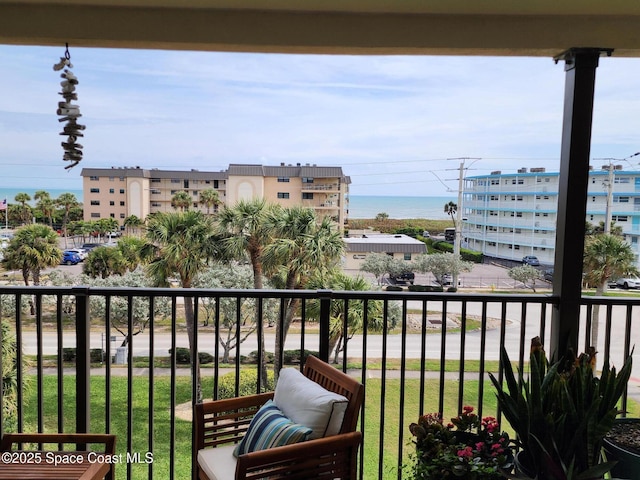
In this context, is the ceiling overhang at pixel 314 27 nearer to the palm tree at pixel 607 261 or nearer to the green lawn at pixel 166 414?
the palm tree at pixel 607 261

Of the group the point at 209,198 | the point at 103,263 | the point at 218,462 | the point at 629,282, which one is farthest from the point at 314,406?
the point at 103,263

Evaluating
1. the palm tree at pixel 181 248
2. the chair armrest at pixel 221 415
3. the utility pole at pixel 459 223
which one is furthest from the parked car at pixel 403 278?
the palm tree at pixel 181 248

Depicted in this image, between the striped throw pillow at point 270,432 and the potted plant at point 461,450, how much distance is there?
1.60 feet

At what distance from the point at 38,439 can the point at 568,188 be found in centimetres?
269

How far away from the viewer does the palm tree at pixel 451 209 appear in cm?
413

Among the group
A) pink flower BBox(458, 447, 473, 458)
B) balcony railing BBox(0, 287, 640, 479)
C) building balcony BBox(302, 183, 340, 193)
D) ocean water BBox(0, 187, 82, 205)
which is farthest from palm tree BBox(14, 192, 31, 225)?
pink flower BBox(458, 447, 473, 458)

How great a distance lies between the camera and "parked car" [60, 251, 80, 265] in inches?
253

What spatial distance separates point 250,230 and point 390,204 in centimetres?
423

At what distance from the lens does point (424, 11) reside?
232 centimetres

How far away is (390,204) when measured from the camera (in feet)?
14.4

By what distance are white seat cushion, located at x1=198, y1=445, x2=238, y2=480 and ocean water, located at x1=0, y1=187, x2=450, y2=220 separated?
282 centimetres

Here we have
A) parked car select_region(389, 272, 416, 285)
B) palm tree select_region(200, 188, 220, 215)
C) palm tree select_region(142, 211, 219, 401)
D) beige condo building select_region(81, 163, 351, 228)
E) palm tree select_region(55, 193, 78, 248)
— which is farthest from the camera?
palm tree select_region(142, 211, 219, 401)

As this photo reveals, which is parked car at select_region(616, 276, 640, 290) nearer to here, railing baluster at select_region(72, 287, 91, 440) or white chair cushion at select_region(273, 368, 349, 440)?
white chair cushion at select_region(273, 368, 349, 440)

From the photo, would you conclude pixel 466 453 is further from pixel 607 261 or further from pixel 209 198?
pixel 209 198
